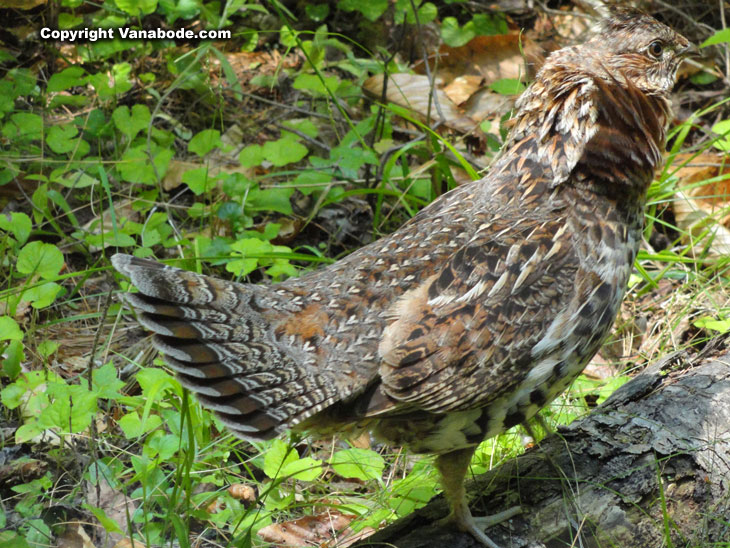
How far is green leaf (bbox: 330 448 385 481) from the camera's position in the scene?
11.6ft

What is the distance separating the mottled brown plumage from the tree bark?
8.2 inches

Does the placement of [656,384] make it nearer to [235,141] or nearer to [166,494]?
[166,494]

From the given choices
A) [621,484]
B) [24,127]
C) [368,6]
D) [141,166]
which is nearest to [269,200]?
[141,166]

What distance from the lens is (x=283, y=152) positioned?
192 inches

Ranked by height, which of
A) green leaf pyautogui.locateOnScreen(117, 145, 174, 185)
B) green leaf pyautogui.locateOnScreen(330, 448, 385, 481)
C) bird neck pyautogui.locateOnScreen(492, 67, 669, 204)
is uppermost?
bird neck pyautogui.locateOnScreen(492, 67, 669, 204)

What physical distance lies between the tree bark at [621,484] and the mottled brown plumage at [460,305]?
21cm

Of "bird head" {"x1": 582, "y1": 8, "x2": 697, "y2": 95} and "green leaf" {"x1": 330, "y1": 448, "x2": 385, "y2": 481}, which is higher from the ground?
"bird head" {"x1": 582, "y1": 8, "x2": 697, "y2": 95}

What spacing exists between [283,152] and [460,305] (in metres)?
2.31

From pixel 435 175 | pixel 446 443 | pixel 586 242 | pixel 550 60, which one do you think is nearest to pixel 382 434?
pixel 446 443

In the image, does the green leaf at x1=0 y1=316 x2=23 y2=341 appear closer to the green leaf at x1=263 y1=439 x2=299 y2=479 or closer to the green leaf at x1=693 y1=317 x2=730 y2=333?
the green leaf at x1=263 y1=439 x2=299 y2=479

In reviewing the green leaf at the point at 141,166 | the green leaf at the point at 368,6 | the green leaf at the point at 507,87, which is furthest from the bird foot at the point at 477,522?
the green leaf at the point at 368,6

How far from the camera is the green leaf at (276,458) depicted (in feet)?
11.0

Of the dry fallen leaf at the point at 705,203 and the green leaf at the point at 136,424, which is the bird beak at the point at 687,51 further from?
the green leaf at the point at 136,424

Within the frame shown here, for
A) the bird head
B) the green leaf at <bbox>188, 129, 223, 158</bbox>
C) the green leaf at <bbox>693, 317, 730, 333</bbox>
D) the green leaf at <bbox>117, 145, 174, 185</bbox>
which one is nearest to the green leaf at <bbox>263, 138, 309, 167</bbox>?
the green leaf at <bbox>188, 129, 223, 158</bbox>
